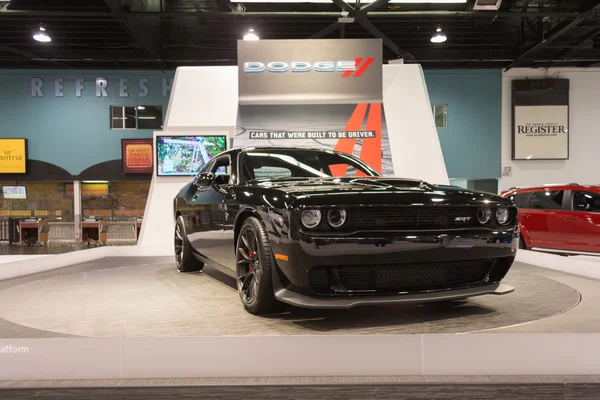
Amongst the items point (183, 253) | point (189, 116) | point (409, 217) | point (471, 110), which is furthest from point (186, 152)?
point (471, 110)

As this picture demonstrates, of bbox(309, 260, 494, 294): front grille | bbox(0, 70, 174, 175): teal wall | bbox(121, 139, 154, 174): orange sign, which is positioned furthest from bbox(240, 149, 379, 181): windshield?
bbox(0, 70, 174, 175): teal wall

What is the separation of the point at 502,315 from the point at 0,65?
18.7 m

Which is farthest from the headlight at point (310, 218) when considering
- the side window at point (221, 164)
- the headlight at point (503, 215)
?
the side window at point (221, 164)

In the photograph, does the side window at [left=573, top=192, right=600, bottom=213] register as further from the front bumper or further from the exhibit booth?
the front bumper

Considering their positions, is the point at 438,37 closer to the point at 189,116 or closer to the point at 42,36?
the point at 189,116

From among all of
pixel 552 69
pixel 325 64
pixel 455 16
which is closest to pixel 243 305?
pixel 325 64

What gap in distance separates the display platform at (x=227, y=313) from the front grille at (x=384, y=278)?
22cm

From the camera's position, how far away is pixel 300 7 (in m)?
13.1

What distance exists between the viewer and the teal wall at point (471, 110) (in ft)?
54.5

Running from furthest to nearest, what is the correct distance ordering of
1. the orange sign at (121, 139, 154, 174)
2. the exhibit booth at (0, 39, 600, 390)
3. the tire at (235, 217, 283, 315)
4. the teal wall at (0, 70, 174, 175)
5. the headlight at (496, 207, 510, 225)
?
the orange sign at (121, 139, 154, 174), the teal wall at (0, 70, 174, 175), the headlight at (496, 207, 510, 225), the tire at (235, 217, 283, 315), the exhibit booth at (0, 39, 600, 390)

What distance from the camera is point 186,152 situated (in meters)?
8.08

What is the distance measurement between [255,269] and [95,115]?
15617mm

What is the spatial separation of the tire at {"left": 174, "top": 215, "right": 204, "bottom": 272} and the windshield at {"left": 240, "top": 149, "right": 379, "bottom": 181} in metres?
1.33

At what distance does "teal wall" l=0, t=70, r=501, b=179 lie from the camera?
652 inches
